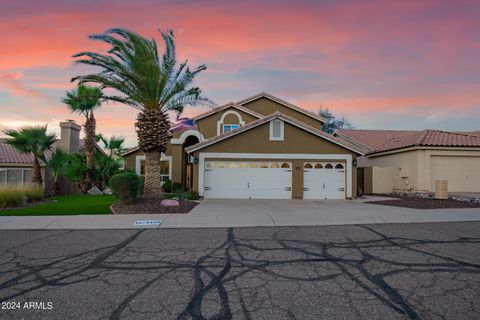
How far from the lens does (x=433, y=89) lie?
2039cm

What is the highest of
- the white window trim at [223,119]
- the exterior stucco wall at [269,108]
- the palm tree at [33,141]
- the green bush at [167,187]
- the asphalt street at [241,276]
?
the exterior stucco wall at [269,108]

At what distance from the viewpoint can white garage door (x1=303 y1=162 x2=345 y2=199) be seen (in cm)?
1733

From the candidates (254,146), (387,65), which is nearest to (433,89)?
(387,65)

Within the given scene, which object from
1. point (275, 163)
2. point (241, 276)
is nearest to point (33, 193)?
point (275, 163)

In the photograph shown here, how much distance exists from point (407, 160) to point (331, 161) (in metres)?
6.98

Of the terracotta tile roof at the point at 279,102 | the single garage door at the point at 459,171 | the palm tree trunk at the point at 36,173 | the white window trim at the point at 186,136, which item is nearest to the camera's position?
the palm tree trunk at the point at 36,173

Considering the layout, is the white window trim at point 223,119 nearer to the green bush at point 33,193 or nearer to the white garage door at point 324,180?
the white garage door at point 324,180

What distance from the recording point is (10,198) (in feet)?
43.7

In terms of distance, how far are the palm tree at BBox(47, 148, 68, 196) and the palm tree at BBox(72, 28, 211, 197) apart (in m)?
9.89

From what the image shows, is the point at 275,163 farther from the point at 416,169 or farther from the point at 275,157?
the point at 416,169

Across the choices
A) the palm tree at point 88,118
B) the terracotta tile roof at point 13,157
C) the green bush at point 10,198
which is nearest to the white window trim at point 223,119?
the palm tree at point 88,118

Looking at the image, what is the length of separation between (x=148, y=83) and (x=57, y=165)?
12.1 metres

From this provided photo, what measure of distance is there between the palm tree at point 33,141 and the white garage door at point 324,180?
693 inches

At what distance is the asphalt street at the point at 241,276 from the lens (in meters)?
3.52
